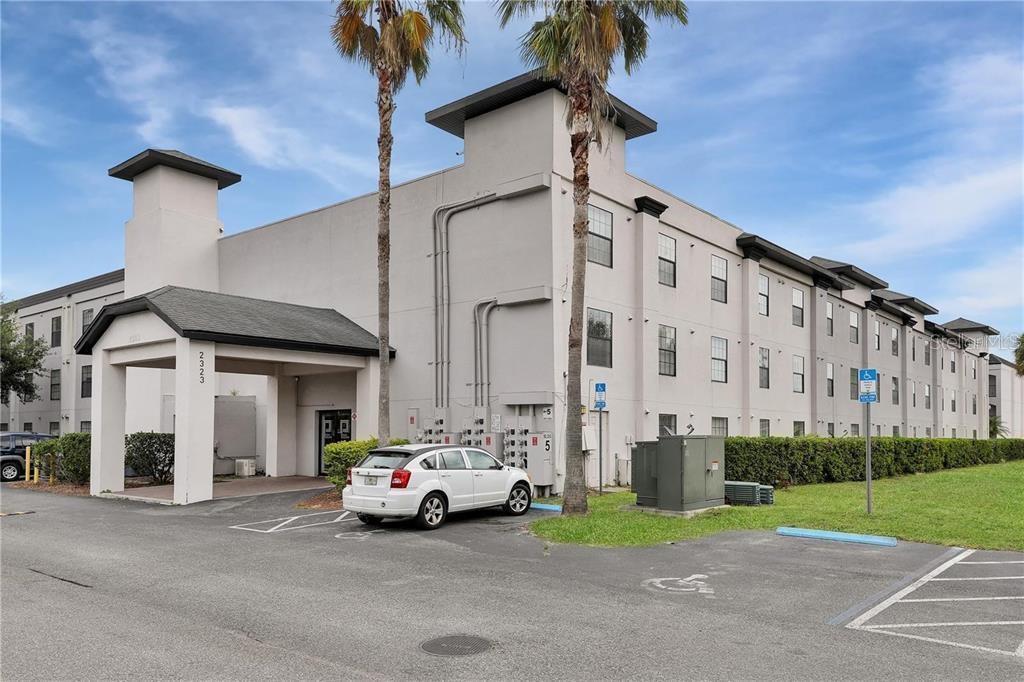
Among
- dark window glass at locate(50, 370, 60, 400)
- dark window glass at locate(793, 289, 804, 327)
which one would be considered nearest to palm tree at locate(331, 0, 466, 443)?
dark window glass at locate(793, 289, 804, 327)

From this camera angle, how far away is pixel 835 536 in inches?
507

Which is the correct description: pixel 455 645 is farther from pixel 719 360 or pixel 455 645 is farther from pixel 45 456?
pixel 45 456

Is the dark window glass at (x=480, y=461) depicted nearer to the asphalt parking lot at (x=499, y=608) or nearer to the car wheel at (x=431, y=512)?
the car wheel at (x=431, y=512)

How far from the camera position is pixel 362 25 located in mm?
19188

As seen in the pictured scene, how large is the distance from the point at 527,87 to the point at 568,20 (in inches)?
194

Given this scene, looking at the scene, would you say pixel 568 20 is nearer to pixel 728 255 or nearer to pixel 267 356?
pixel 267 356

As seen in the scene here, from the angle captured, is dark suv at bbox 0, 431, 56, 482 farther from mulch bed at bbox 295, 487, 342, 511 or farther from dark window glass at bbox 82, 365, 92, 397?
mulch bed at bbox 295, 487, 342, 511

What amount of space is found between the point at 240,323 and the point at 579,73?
36.0ft

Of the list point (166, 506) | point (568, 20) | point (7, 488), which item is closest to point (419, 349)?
point (166, 506)

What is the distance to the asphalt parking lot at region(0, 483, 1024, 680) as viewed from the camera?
6410mm

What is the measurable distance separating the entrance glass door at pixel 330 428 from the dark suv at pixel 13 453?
33.8ft

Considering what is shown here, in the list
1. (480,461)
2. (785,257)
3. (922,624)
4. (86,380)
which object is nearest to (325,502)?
(480,461)

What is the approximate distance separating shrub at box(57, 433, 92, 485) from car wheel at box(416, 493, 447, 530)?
13.9 metres

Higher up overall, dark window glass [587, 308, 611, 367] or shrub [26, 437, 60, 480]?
dark window glass [587, 308, 611, 367]
